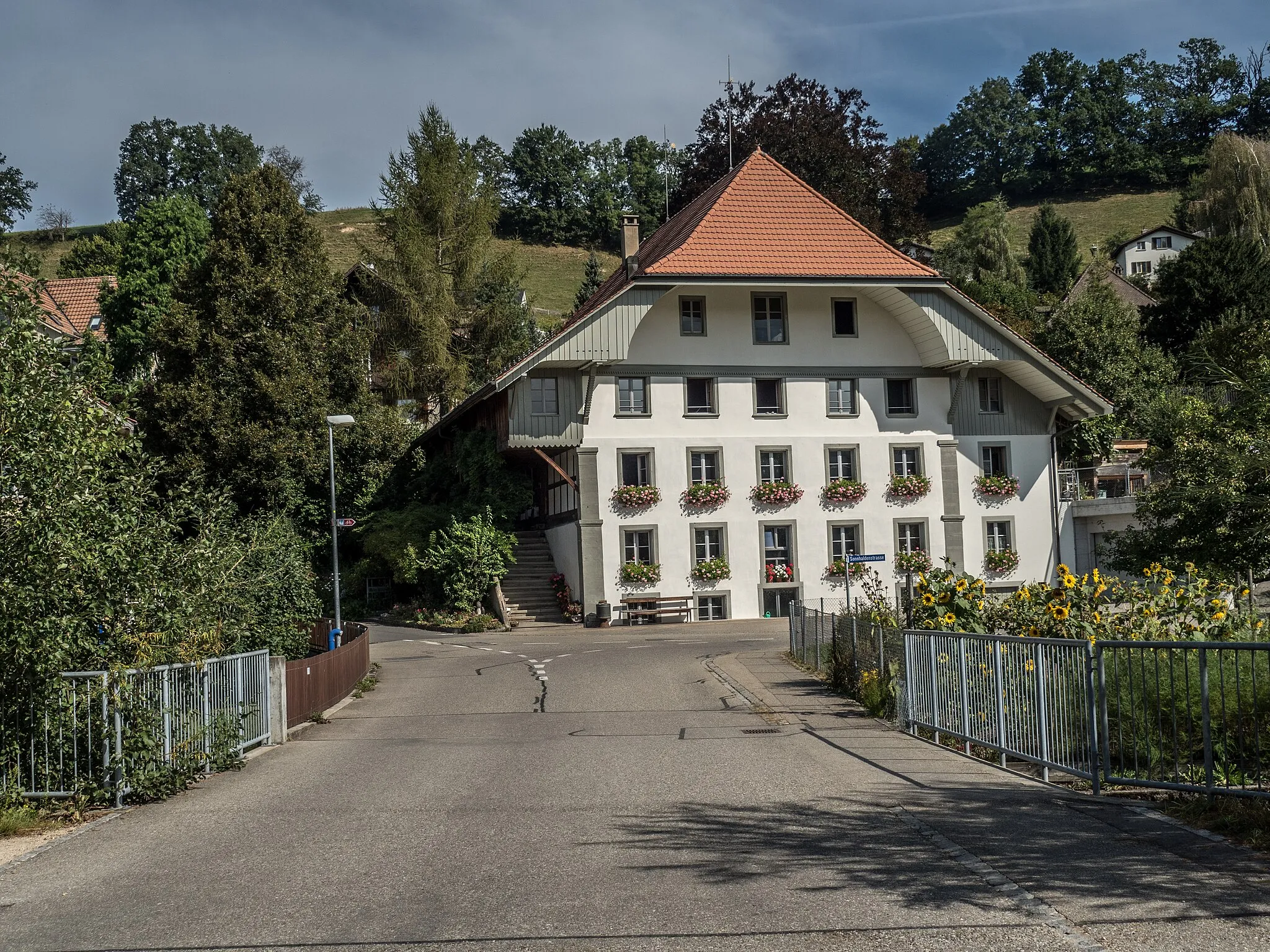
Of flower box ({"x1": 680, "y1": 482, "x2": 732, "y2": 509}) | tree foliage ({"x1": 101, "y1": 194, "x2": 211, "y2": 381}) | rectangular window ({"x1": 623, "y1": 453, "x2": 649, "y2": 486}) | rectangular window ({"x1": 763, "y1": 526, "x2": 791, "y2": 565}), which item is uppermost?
tree foliage ({"x1": 101, "y1": 194, "x2": 211, "y2": 381})

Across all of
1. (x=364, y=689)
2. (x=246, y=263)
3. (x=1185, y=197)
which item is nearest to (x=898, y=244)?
(x=246, y=263)

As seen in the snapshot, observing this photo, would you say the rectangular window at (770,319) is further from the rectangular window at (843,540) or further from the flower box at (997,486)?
the flower box at (997,486)

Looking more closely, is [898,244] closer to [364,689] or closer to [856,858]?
[364,689]

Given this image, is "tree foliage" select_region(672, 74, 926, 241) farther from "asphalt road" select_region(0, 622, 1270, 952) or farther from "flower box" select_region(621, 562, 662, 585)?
"asphalt road" select_region(0, 622, 1270, 952)

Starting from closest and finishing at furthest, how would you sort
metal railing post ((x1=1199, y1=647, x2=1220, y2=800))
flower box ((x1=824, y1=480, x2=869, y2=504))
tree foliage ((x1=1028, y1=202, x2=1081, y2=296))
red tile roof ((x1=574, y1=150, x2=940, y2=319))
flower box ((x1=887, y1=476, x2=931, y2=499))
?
metal railing post ((x1=1199, y1=647, x2=1220, y2=800)) → red tile roof ((x1=574, y1=150, x2=940, y2=319)) → flower box ((x1=824, y1=480, x2=869, y2=504)) → flower box ((x1=887, y1=476, x2=931, y2=499)) → tree foliage ((x1=1028, y1=202, x2=1081, y2=296))

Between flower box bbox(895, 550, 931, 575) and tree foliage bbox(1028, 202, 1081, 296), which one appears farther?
tree foliage bbox(1028, 202, 1081, 296)

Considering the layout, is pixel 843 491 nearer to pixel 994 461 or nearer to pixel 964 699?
pixel 994 461

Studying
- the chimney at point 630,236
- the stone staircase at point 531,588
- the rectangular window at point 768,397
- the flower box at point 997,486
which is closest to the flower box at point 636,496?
the stone staircase at point 531,588

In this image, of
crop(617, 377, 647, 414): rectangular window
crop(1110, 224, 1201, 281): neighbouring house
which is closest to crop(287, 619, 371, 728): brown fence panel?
crop(617, 377, 647, 414): rectangular window

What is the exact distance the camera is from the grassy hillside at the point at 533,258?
104 meters

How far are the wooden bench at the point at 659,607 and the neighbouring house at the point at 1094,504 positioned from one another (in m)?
12.9

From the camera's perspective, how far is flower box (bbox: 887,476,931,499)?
1630 inches

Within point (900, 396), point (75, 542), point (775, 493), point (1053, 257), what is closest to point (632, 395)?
point (775, 493)

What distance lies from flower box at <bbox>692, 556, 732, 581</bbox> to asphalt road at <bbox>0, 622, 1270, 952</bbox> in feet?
76.2
